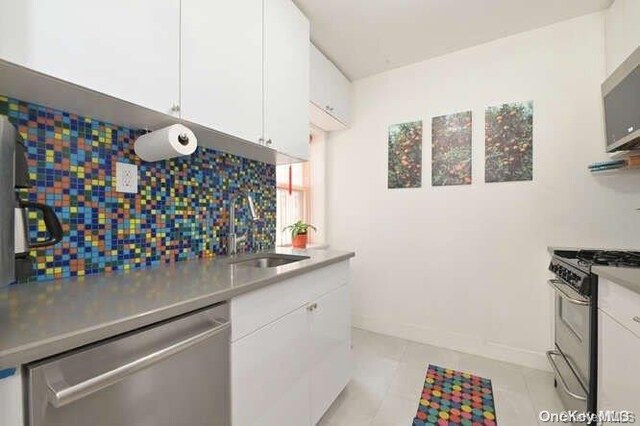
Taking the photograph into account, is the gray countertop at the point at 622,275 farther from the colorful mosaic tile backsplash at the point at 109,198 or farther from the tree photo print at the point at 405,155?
the colorful mosaic tile backsplash at the point at 109,198

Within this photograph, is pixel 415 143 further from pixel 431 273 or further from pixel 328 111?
pixel 431 273

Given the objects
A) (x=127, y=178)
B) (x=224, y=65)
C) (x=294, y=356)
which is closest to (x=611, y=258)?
(x=294, y=356)

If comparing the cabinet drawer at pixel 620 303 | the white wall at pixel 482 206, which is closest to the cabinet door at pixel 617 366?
the cabinet drawer at pixel 620 303

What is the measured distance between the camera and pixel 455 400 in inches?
68.0

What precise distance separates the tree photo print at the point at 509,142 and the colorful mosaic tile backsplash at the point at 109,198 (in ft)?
6.76

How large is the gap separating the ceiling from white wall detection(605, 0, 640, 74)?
0.13 meters

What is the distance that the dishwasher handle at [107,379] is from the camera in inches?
21.6

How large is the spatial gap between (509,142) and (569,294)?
1.22 meters

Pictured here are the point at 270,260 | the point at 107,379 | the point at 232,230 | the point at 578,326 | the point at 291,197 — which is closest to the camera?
the point at 107,379

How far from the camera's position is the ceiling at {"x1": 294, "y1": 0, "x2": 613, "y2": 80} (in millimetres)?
1857

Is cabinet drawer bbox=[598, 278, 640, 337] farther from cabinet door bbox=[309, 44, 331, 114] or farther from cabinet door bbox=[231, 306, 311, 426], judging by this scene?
cabinet door bbox=[309, 44, 331, 114]

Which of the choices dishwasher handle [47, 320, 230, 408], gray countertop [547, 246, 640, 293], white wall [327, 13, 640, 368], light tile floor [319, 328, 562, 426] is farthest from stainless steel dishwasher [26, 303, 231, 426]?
white wall [327, 13, 640, 368]

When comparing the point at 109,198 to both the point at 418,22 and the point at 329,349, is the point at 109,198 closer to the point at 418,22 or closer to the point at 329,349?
the point at 329,349

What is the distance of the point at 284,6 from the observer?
168 centimetres
